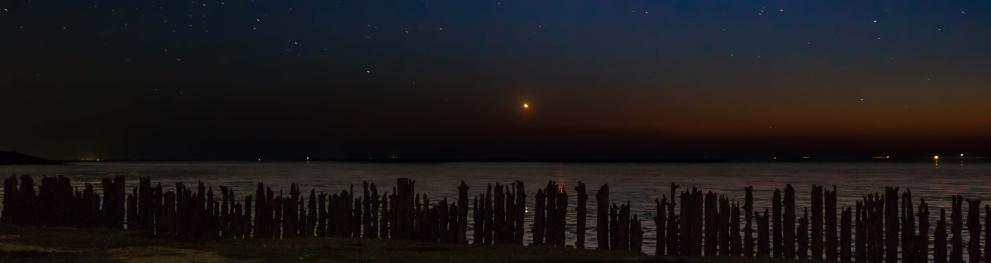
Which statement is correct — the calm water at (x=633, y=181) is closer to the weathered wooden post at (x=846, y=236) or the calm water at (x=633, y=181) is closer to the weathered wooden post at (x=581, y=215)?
the weathered wooden post at (x=581, y=215)

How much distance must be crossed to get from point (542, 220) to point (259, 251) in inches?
195

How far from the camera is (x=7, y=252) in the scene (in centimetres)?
1426

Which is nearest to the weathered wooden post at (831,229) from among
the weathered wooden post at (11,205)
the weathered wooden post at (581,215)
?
the weathered wooden post at (581,215)

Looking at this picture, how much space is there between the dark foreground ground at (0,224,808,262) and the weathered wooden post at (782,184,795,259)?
151 centimetres

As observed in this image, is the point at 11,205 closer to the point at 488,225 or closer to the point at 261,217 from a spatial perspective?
the point at 261,217

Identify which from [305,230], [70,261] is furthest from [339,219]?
[70,261]

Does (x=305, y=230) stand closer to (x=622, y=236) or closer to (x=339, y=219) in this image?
(x=339, y=219)

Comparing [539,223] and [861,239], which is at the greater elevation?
[539,223]

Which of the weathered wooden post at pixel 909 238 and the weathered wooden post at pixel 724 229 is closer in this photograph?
the weathered wooden post at pixel 909 238

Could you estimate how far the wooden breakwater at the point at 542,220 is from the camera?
51.9 ft

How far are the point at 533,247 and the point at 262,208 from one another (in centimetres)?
543

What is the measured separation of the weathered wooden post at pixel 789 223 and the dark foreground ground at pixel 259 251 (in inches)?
59.3

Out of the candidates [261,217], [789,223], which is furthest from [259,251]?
[789,223]

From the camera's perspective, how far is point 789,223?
16094mm
